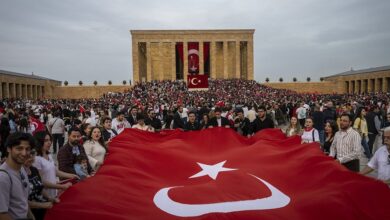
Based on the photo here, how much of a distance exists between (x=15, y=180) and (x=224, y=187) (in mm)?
2253

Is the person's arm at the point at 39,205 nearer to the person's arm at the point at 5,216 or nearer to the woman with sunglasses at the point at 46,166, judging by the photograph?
the woman with sunglasses at the point at 46,166

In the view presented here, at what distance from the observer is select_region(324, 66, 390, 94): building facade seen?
168 feet

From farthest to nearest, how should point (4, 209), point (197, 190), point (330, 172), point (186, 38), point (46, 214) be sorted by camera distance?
point (186, 38)
point (330, 172)
point (197, 190)
point (46, 214)
point (4, 209)

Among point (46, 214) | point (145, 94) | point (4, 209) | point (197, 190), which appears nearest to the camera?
point (4, 209)

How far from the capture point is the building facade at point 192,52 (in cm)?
5034

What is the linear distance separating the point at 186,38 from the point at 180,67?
6896 mm

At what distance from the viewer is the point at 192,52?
47375 millimetres

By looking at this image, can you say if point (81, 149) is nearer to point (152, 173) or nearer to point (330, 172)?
point (152, 173)

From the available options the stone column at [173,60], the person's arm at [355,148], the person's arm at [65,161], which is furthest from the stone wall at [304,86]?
the person's arm at [65,161]

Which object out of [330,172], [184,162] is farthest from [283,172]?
[184,162]

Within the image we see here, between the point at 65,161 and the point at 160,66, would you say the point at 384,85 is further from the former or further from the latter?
the point at 65,161

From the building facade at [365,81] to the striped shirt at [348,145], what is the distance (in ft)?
169

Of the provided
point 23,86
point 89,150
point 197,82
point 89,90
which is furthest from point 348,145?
point 23,86

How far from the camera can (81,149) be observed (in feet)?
16.0
